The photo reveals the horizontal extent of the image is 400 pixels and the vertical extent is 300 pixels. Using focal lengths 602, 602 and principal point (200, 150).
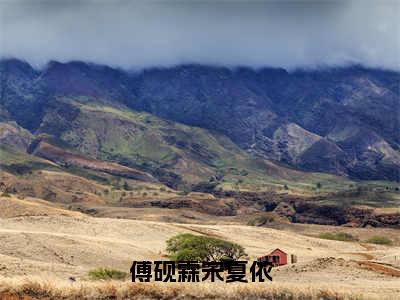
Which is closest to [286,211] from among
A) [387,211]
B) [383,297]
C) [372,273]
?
[387,211]

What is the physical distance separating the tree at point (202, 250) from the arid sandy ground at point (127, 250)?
3927 mm

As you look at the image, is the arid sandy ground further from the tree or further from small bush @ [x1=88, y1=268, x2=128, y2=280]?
the tree

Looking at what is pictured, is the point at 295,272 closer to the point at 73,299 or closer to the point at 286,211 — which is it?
the point at 73,299

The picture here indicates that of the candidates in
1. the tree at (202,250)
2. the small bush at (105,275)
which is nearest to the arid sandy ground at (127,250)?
the small bush at (105,275)

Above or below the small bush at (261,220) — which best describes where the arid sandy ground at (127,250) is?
below

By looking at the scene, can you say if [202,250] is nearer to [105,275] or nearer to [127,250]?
[127,250]

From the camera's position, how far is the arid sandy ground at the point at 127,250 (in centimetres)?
3592

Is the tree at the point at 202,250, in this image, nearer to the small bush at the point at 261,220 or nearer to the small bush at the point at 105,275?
the small bush at the point at 105,275

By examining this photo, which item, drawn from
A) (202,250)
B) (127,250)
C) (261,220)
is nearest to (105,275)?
(202,250)

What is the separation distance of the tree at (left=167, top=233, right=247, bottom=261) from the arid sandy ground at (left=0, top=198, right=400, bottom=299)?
3.93 meters

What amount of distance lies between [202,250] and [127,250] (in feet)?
31.7

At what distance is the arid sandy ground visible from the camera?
1414 inches

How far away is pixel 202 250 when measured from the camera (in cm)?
5466

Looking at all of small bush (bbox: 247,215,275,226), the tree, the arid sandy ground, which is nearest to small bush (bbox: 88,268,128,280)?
the arid sandy ground
